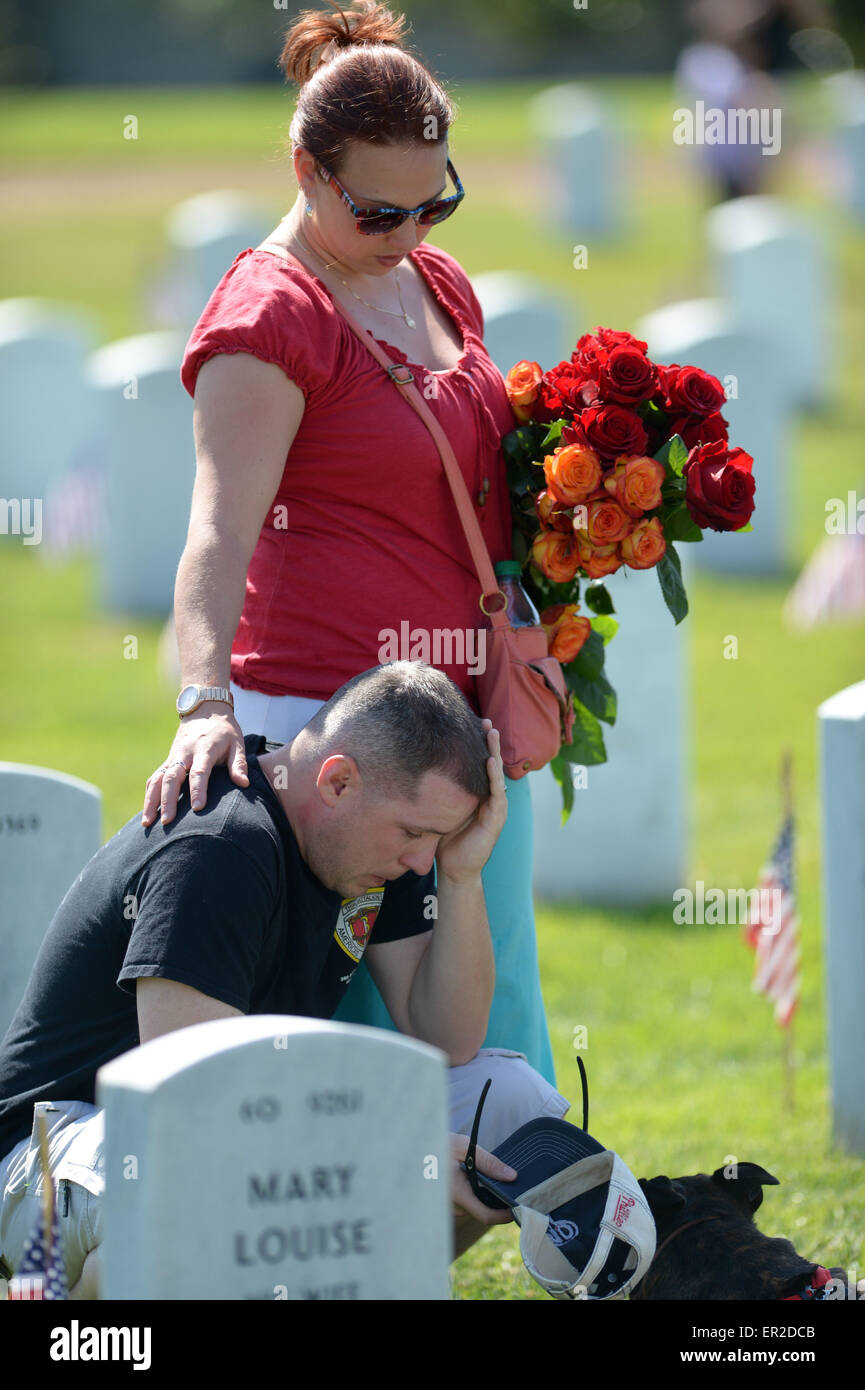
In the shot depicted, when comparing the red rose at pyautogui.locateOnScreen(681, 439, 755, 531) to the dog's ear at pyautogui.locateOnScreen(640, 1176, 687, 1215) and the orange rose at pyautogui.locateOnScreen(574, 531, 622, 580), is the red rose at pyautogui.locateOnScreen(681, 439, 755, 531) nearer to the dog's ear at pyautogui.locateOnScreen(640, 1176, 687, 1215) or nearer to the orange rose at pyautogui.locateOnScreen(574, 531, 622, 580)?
the orange rose at pyautogui.locateOnScreen(574, 531, 622, 580)

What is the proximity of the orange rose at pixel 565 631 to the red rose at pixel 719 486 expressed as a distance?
0.32 metres

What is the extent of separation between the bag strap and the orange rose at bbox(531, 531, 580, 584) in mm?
108

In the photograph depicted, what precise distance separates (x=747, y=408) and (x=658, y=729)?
4319 mm

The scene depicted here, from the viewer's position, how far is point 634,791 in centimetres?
623

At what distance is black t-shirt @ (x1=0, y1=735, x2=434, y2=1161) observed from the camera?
2.66 m

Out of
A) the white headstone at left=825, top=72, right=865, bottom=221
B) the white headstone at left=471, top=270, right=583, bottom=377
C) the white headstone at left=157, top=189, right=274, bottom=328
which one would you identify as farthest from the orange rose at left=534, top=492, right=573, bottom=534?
the white headstone at left=825, top=72, right=865, bottom=221

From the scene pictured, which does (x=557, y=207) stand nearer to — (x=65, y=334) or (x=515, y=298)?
(x=65, y=334)

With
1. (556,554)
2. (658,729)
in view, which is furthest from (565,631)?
(658,729)

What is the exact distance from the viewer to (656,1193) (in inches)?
121

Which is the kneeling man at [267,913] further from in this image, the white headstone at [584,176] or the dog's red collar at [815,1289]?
the white headstone at [584,176]

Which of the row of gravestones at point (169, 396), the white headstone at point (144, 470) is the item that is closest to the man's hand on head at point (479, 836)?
the row of gravestones at point (169, 396)

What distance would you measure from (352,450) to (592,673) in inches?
29.2

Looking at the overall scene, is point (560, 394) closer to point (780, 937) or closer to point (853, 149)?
point (780, 937)
